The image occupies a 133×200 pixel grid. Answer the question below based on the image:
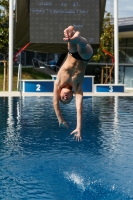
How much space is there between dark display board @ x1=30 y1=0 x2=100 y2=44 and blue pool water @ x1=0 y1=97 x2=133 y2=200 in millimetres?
6834

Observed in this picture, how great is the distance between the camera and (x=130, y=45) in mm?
39844

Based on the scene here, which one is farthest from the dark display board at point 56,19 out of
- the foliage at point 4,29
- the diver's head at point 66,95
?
the diver's head at point 66,95

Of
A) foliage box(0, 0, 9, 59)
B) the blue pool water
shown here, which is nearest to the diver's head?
Answer: the blue pool water

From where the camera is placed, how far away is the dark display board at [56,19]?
2525cm

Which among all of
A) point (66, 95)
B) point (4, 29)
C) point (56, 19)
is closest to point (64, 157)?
point (66, 95)

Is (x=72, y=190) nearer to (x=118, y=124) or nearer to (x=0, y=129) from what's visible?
(x=0, y=129)

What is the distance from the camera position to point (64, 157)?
11.9 metres

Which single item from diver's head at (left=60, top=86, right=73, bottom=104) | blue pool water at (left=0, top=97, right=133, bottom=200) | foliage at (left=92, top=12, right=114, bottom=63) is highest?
foliage at (left=92, top=12, right=114, bottom=63)

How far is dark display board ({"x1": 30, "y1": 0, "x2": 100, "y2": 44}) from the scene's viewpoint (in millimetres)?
25250

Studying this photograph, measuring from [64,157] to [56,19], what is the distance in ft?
47.9

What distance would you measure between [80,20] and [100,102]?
4.82m

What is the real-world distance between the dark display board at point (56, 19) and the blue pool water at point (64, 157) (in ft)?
22.4

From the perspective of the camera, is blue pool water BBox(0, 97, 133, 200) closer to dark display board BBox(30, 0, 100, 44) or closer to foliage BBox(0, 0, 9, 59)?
dark display board BBox(30, 0, 100, 44)

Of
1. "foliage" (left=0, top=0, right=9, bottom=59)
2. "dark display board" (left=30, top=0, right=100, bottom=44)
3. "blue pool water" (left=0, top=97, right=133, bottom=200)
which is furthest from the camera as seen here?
"foliage" (left=0, top=0, right=9, bottom=59)
